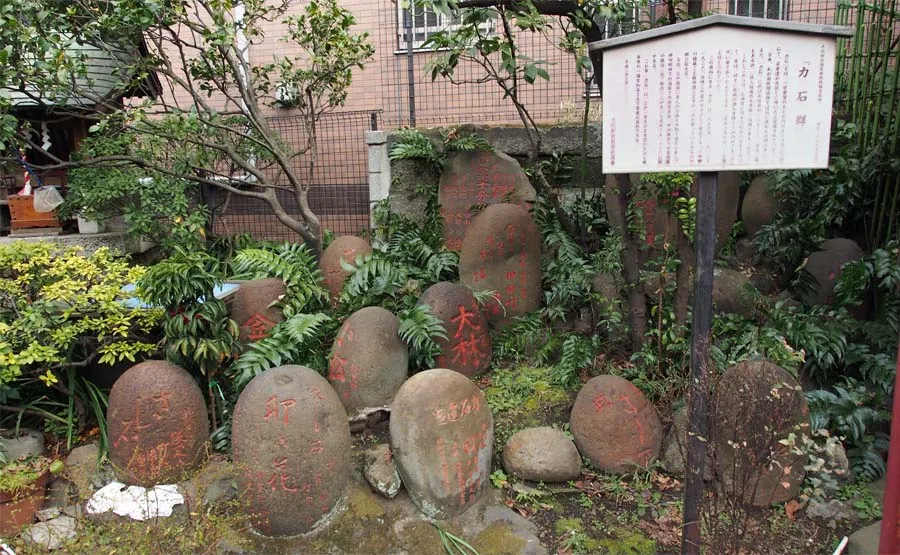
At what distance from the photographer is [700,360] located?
10.8 feet

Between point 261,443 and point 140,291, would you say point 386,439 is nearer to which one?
point 261,443

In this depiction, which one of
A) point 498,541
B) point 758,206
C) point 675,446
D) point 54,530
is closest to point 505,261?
point 675,446

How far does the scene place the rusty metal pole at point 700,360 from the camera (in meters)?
3.23

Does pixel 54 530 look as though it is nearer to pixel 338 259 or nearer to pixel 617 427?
pixel 338 259

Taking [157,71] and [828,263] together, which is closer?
[828,263]

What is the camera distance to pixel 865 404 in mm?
4598

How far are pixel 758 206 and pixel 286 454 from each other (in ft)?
20.2

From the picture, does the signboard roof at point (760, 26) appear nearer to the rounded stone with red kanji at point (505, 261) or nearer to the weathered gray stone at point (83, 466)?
the rounded stone with red kanji at point (505, 261)

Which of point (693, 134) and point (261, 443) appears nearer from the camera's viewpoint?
point (693, 134)

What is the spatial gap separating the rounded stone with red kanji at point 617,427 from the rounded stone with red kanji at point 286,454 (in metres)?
1.89

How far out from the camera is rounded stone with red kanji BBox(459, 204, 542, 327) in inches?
269

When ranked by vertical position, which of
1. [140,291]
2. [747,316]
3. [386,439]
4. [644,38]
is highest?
[644,38]

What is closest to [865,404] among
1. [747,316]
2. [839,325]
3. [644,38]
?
[839,325]

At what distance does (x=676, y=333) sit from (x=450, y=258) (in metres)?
3.04
